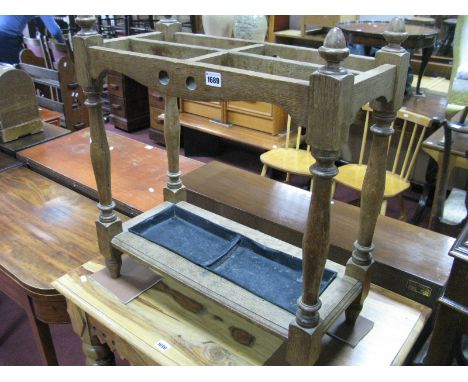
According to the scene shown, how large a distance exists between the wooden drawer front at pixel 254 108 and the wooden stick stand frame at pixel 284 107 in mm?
1791

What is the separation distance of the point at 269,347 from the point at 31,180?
129cm

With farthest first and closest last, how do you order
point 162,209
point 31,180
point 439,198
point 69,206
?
point 439,198 → point 31,180 → point 69,206 → point 162,209

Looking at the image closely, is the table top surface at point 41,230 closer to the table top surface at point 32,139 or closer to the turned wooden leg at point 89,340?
the turned wooden leg at point 89,340

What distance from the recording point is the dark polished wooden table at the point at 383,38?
7.99 feet

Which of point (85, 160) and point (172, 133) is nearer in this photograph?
point (172, 133)

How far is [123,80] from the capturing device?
3.91m

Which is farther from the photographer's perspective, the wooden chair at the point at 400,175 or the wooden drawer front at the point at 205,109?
the wooden drawer front at the point at 205,109

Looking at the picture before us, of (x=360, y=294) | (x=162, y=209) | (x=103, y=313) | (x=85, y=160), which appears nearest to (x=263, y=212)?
(x=162, y=209)

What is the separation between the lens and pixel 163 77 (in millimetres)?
927

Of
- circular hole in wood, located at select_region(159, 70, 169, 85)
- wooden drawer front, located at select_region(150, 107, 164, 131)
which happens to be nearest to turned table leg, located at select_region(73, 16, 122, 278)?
circular hole in wood, located at select_region(159, 70, 169, 85)

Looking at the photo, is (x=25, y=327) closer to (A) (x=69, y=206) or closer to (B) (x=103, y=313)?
(A) (x=69, y=206)

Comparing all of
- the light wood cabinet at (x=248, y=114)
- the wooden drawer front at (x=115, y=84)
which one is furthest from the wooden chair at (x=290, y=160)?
the wooden drawer front at (x=115, y=84)

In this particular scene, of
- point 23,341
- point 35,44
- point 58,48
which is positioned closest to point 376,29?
point 23,341

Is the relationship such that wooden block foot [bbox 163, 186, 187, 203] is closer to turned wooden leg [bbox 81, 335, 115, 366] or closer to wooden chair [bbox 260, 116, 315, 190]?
turned wooden leg [bbox 81, 335, 115, 366]
